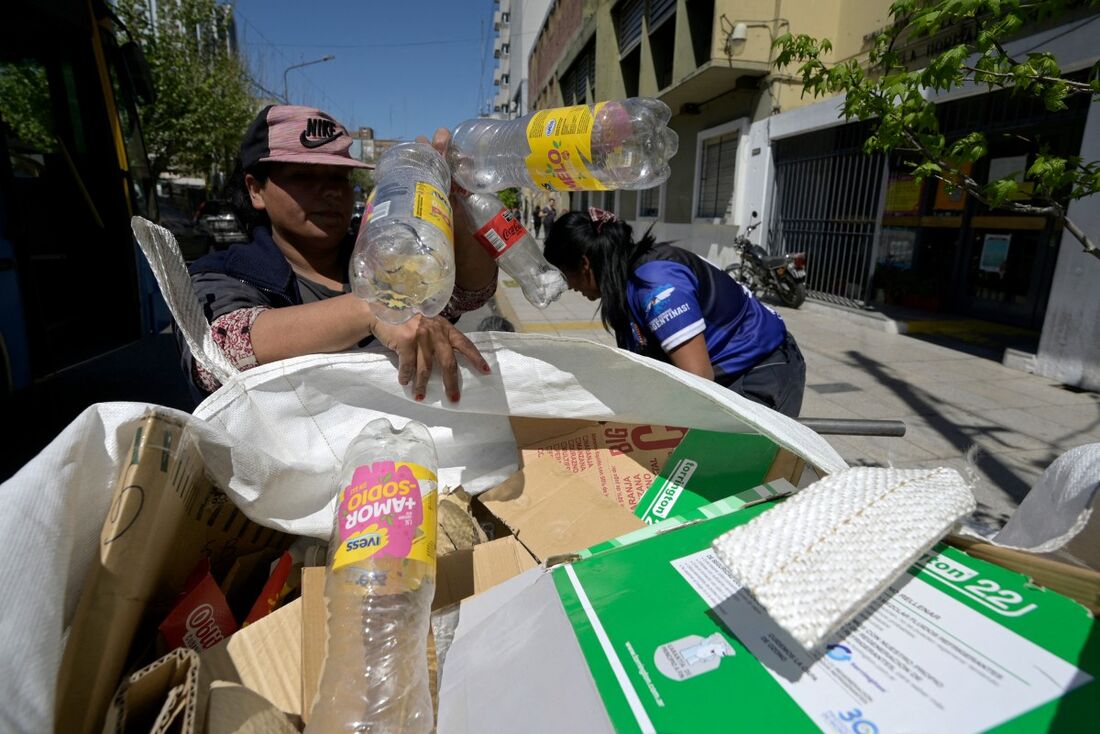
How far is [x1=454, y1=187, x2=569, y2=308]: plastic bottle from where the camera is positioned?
160 cm

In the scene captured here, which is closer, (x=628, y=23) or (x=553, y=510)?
(x=553, y=510)

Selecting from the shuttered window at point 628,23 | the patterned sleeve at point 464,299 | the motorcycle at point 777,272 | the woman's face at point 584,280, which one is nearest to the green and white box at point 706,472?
the patterned sleeve at point 464,299

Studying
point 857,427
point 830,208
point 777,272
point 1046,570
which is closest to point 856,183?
point 830,208

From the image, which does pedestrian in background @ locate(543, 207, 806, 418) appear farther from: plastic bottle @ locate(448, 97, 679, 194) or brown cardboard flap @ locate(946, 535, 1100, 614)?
brown cardboard flap @ locate(946, 535, 1100, 614)

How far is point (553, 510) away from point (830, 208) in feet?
30.3

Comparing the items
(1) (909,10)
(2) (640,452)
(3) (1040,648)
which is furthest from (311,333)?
(1) (909,10)

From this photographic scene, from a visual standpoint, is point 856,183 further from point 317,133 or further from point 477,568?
point 477,568

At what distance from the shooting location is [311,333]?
4.27 ft

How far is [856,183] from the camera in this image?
8.46m

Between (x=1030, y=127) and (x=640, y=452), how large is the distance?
771 centimetres

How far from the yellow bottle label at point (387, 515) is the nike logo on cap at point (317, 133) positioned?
102 cm

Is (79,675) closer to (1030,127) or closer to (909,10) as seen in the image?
(909,10)

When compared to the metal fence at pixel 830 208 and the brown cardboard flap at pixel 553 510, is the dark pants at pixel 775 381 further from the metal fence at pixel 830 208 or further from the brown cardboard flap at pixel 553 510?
the metal fence at pixel 830 208

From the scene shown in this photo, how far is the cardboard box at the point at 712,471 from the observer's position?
→ 1.41m
